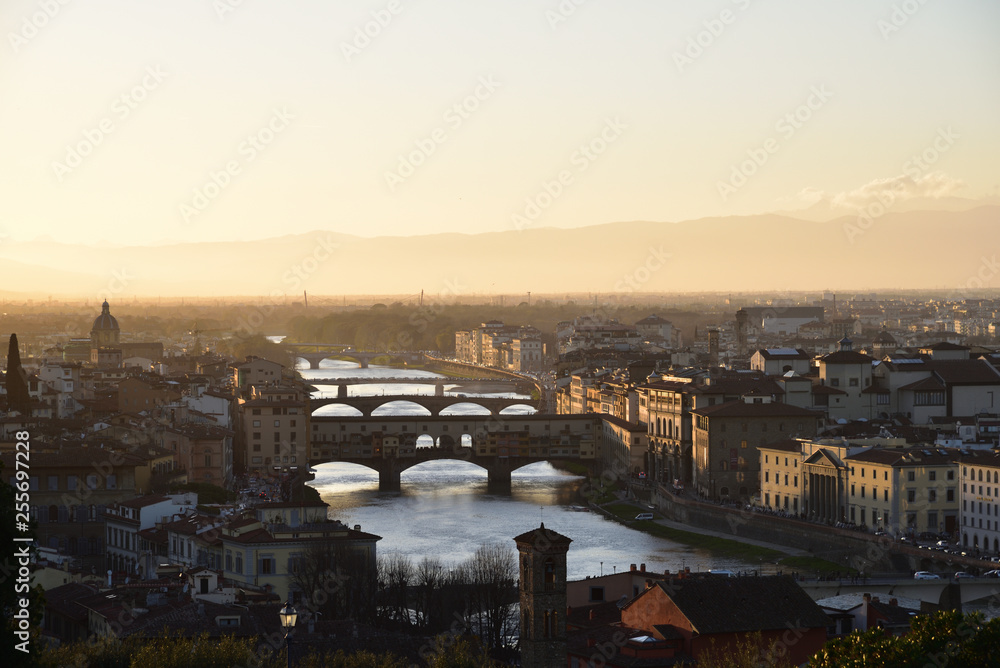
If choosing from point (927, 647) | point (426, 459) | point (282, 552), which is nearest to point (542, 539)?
point (927, 647)

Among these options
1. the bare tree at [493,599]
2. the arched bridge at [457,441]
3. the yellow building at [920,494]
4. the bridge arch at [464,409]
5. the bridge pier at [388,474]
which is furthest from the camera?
the bridge arch at [464,409]

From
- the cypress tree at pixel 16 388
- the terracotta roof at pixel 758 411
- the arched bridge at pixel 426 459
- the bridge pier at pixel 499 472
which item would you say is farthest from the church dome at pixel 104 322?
the terracotta roof at pixel 758 411

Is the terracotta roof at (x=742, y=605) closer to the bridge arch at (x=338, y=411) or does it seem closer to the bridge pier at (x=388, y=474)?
the bridge pier at (x=388, y=474)

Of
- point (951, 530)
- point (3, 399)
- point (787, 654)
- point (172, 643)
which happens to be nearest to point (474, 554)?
point (951, 530)

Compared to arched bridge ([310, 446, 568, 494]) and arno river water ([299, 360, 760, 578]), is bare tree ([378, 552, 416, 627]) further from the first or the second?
arched bridge ([310, 446, 568, 494])

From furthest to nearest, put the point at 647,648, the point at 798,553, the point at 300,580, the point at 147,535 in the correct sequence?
the point at 798,553, the point at 147,535, the point at 300,580, the point at 647,648

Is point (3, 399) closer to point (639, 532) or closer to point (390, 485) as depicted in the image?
point (390, 485)
